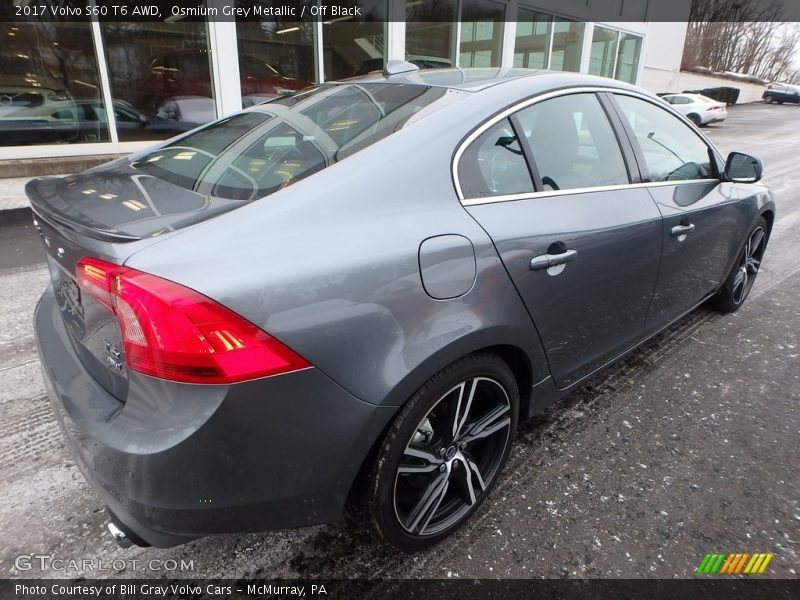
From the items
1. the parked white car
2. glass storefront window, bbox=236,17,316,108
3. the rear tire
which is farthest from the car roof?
the parked white car

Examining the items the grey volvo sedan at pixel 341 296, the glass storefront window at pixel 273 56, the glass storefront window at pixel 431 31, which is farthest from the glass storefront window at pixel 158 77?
the grey volvo sedan at pixel 341 296

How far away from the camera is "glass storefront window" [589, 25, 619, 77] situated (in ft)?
60.7

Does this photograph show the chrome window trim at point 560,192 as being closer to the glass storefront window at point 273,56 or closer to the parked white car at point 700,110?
the glass storefront window at point 273,56

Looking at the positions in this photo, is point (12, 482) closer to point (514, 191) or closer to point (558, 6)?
point (514, 191)

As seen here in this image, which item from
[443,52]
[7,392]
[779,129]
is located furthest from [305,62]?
[779,129]

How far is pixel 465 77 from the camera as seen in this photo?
2.27 m

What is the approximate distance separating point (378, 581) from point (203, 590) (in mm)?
580

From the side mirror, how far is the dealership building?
7042mm

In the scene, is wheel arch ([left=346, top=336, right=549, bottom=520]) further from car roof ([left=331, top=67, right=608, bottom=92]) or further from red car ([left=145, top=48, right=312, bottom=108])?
red car ([left=145, top=48, right=312, bottom=108])

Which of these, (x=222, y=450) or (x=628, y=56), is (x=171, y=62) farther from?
(x=628, y=56)

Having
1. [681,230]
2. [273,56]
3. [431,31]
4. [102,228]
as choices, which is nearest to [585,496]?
[681,230]

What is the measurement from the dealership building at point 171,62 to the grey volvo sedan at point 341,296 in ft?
23.9

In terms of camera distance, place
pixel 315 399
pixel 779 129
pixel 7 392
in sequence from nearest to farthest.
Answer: pixel 315 399
pixel 7 392
pixel 779 129

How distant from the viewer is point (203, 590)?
68.0 inches
